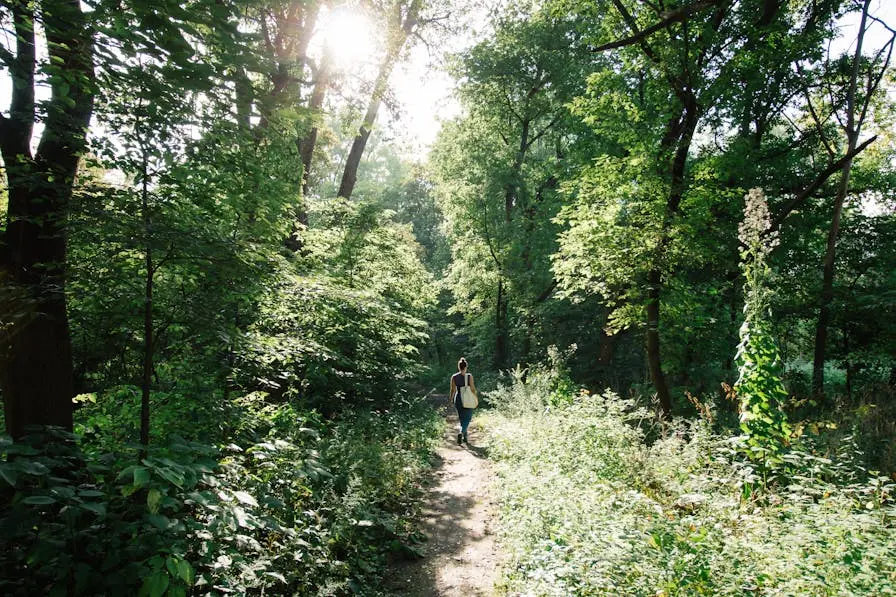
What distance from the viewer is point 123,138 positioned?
3289mm

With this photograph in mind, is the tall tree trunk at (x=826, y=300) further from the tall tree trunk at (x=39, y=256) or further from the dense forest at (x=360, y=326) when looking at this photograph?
the tall tree trunk at (x=39, y=256)

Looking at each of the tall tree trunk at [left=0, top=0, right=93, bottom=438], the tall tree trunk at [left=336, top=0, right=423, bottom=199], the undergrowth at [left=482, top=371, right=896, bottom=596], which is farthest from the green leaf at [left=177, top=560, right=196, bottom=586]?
the tall tree trunk at [left=336, top=0, right=423, bottom=199]

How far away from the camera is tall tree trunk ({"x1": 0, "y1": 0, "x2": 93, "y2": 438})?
3080mm

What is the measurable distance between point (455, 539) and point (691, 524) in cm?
301

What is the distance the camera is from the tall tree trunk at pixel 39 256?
121 inches

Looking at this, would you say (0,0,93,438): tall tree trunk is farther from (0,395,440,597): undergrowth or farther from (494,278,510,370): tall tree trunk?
(494,278,510,370): tall tree trunk

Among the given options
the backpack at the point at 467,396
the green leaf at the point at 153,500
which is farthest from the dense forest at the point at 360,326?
the backpack at the point at 467,396

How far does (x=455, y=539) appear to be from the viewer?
5.66 m

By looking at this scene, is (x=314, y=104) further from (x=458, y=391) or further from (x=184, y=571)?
(x=184, y=571)

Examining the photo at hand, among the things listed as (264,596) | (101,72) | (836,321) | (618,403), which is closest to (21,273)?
(101,72)

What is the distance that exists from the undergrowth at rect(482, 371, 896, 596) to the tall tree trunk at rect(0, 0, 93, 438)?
4221 millimetres

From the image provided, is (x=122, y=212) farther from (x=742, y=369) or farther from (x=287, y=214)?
(x=287, y=214)

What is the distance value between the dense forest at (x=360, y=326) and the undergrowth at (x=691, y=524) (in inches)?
1.4

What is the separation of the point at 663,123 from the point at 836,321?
735cm
